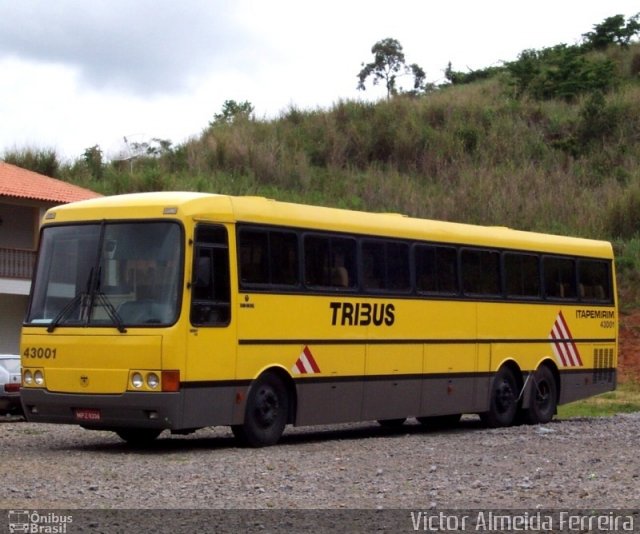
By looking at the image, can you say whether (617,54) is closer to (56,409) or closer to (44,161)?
(44,161)

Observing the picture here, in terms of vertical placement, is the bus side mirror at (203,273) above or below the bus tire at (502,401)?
above

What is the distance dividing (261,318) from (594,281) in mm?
9931

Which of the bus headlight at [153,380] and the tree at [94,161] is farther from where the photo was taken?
the tree at [94,161]

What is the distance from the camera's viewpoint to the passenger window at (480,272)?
70.5 feet

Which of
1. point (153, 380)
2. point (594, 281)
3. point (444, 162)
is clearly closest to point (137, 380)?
point (153, 380)

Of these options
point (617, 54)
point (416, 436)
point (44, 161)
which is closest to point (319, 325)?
point (416, 436)

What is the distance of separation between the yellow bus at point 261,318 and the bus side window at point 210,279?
0.9 inches

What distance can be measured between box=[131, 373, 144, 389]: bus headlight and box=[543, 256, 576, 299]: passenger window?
973 centimetres

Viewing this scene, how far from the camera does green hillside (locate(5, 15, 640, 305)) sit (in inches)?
1845

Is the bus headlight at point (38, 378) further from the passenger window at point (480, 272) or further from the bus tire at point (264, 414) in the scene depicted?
the passenger window at point (480, 272)

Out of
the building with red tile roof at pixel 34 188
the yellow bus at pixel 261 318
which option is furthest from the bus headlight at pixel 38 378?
the building with red tile roof at pixel 34 188

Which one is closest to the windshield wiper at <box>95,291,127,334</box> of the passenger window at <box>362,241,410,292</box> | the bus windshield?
the bus windshield

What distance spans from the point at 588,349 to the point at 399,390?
613 cm

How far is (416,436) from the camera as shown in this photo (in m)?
20.2
